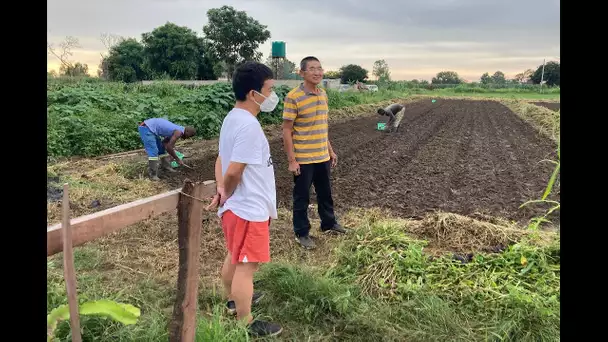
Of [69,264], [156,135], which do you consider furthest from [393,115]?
[69,264]

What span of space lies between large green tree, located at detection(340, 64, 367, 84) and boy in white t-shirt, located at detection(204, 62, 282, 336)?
60.0 metres

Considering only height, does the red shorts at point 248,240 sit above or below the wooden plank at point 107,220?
below

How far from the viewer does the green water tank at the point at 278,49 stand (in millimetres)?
24297

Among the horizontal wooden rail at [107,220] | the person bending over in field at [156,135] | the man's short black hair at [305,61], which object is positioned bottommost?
the horizontal wooden rail at [107,220]

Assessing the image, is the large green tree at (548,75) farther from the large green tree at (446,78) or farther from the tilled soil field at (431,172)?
the tilled soil field at (431,172)

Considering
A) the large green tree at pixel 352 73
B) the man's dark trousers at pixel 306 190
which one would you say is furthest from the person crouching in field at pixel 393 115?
the large green tree at pixel 352 73

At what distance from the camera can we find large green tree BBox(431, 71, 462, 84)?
83.9 meters

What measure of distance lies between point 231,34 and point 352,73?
25327 millimetres

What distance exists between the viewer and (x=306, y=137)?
399 cm

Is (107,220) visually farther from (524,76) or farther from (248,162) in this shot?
(524,76)

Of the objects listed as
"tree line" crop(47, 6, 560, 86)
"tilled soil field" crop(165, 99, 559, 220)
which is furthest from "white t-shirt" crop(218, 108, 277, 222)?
"tree line" crop(47, 6, 560, 86)

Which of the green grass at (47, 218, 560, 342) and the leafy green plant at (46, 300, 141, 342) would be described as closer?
the leafy green plant at (46, 300, 141, 342)

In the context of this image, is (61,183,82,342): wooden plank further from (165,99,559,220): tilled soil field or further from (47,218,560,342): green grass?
(165,99,559,220): tilled soil field
